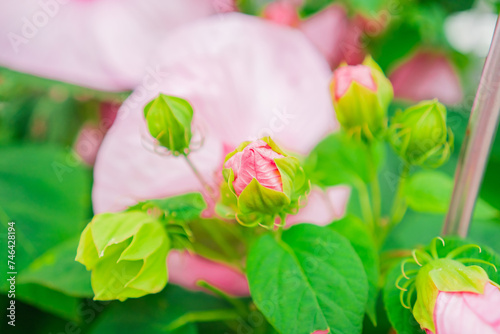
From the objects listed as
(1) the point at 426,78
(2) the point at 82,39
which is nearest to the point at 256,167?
(2) the point at 82,39

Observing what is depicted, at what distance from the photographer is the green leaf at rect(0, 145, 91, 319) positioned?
287mm

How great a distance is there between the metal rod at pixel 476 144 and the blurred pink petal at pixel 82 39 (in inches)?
9.8

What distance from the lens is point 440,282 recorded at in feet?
0.61

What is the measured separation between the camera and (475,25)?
1.74ft

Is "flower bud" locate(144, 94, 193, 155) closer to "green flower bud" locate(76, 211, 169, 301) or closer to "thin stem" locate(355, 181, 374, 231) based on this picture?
"green flower bud" locate(76, 211, 169, 301)

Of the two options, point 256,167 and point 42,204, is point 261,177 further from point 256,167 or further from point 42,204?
point 42,204

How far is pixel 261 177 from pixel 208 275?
0.14 m

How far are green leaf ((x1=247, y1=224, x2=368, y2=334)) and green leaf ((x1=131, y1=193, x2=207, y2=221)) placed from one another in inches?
1.3

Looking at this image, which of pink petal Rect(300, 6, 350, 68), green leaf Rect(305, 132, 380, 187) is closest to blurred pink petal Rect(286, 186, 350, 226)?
green leaf Rect(305, 132, 380, 187)

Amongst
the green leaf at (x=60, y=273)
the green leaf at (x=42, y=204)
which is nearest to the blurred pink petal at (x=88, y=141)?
the green leaf at (x=42, y=204)

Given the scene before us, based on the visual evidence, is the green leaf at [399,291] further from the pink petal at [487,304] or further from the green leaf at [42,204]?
the green leaf at [42,204]

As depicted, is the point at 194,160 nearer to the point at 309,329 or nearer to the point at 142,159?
the point at 142,159

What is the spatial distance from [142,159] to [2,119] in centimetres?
23

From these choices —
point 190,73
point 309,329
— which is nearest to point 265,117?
point 190,73
